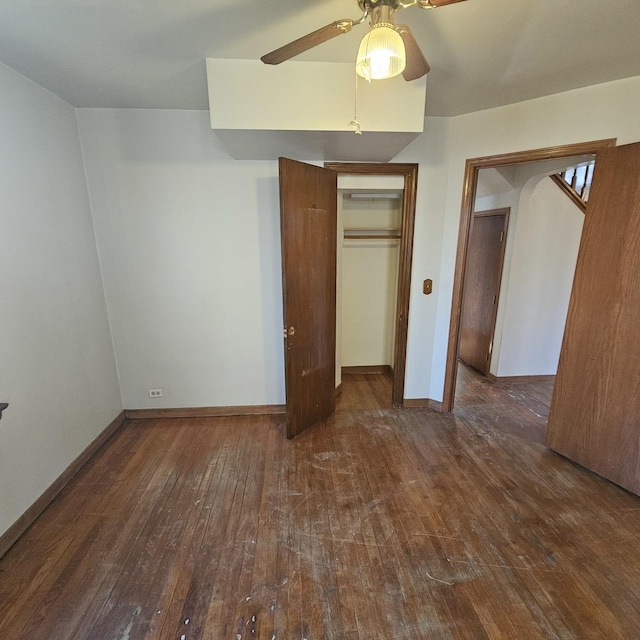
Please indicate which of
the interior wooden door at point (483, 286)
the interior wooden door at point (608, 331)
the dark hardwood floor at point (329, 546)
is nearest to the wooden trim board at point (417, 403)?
the dark hardwood floor at point (329, 546)

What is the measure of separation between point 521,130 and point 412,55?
1.56 m

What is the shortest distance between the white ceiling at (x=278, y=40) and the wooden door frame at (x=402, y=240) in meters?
0.62

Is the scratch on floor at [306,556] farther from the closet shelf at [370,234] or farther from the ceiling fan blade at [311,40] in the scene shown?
the closet shelf at [370,234]

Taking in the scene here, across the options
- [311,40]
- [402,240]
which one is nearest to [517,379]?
[402,240]

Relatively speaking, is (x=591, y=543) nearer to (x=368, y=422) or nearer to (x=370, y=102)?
(x=368, y=422)

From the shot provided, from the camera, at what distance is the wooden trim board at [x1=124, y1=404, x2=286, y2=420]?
293cm

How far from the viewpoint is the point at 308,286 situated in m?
2.51

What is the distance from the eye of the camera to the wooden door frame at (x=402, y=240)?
2.65 m

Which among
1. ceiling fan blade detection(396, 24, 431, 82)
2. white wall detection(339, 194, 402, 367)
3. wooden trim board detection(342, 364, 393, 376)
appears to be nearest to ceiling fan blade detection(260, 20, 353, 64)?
ceiling fan blade detection(396, 24, 431, 82)

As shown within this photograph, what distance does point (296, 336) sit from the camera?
8.18ft

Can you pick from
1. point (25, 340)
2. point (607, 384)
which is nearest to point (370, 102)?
point (607, 384)

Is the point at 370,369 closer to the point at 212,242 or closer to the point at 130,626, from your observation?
the point at 212,242

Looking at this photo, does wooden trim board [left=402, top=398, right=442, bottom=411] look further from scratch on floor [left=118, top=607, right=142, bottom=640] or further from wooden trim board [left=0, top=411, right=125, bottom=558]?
wooden trim board [left=0, top=411, right=125, bottom=558]

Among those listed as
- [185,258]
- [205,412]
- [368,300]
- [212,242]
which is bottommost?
[205,412]
